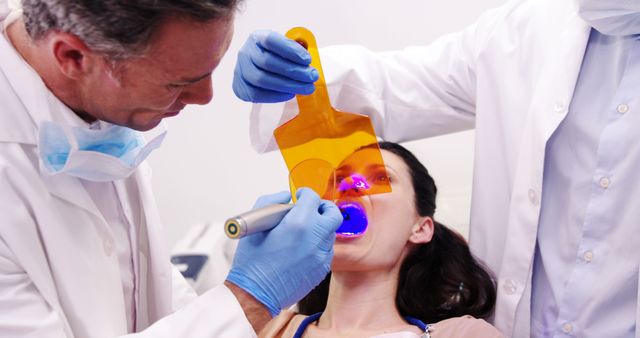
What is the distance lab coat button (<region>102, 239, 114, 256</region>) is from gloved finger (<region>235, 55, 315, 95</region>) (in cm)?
44

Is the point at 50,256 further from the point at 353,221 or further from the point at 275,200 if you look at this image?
the point at 353,221

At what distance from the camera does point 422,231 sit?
5.68 ft

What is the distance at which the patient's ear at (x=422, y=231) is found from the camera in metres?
1.72

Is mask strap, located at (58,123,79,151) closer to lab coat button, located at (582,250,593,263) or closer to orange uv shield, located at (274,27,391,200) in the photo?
orange uv shield, located at (274,27,391,200)

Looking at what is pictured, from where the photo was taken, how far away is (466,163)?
2402mm

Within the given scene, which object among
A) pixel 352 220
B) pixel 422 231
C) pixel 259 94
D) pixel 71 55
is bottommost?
pixel 422 231

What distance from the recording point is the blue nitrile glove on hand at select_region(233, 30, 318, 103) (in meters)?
1.36

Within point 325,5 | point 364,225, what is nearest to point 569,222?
point 364,225

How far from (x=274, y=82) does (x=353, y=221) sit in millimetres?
416

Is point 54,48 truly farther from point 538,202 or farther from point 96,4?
point 538,202

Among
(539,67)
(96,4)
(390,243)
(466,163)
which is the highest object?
(96,4)

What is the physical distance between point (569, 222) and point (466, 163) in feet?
3.23

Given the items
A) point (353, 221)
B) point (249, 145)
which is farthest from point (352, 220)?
point (249, 145)

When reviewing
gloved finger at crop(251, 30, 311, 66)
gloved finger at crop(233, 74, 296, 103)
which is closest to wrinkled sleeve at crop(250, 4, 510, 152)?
gloved finger at crop(233, 74, 296, 103)
